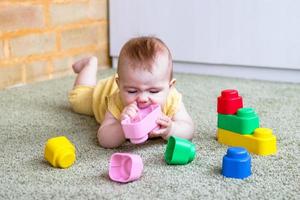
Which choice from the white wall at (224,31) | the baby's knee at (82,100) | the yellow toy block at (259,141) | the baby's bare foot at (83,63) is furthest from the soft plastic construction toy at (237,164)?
the white wall at (224,31)

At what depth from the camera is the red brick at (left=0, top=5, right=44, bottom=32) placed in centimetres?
174

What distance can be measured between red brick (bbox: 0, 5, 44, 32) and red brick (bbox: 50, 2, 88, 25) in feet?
0.22

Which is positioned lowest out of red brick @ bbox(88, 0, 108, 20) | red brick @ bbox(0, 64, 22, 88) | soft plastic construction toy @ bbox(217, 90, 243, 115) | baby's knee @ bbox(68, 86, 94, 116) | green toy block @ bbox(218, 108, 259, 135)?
red brick @ bbox(0, 64, 22, 88)

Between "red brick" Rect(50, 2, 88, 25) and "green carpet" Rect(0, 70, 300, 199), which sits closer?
"green carpet" Rect(0, 70, 300, 199)

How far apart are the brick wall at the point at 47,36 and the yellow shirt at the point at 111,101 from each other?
54cm

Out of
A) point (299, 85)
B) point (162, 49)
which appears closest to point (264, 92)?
point (299, 85)

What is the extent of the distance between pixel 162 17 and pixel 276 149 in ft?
3.39

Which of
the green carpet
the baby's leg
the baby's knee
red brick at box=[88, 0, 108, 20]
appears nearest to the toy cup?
the green carpet

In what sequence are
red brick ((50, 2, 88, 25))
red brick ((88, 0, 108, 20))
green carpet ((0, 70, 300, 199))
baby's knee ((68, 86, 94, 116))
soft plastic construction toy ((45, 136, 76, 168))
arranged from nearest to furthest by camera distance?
green carpet ((0, 70, 300, 199)) < soft plastic construction toy ((45, 136, 76, 168)) < baby's knee ((68, 86, 94, 116)) < red brick ((50, 2, 88, 25)) < red brick ((88, 0, 108, 20))

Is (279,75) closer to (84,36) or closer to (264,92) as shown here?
(264,92)

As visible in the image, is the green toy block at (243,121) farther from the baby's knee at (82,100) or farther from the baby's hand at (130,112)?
the baby's knee at (82,100)

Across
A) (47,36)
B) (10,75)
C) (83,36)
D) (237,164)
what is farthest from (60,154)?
(83,36)

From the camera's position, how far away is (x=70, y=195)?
35.1 inches

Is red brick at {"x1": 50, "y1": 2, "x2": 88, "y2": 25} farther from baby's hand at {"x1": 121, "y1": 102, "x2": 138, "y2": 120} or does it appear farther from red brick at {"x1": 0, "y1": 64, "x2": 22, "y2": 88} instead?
baby's hand at {"x1": 121, "y1": 102, "x2": 138, "y2": 120}
